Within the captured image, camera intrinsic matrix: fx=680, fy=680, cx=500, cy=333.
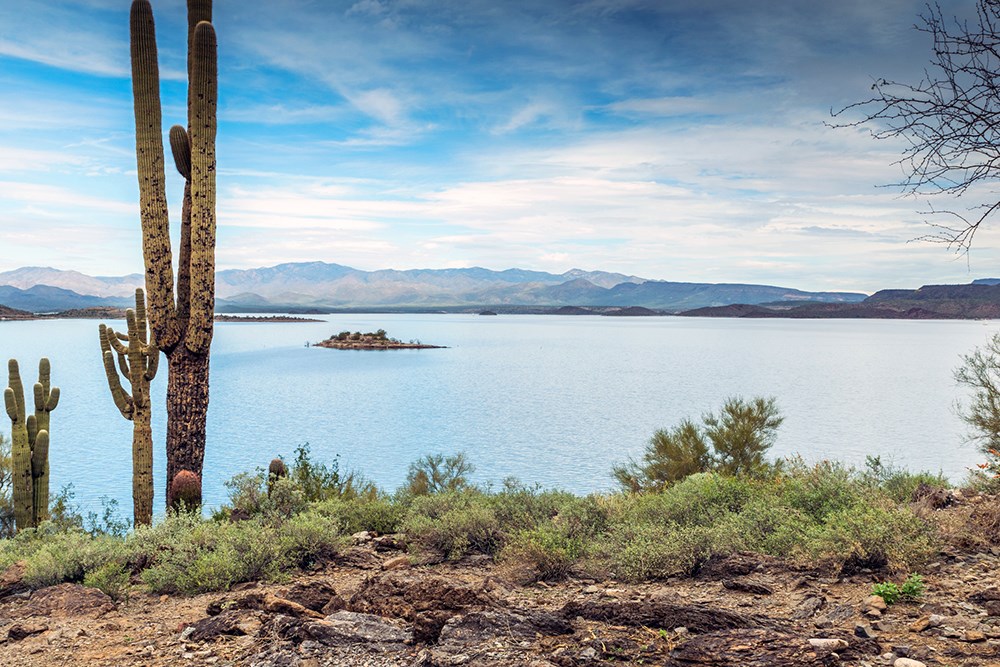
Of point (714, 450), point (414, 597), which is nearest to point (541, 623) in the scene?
point (414, 597)

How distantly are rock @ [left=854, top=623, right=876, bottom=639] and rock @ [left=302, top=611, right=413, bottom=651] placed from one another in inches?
Answer: 117

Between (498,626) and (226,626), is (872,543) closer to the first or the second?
(498,626)

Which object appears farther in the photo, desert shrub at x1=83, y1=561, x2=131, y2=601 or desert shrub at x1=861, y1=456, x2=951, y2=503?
desert shrub at x1=861, y1=456, x2=951, y2=503

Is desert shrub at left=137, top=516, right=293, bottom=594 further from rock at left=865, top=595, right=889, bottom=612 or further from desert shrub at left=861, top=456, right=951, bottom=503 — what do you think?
desert shrub at left=861, top=456, right=951, bottom=503

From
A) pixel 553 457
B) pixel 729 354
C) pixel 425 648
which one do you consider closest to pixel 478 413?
pixel 553 457

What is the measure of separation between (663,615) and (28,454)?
11.7m

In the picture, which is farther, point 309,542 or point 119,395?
point 119,395

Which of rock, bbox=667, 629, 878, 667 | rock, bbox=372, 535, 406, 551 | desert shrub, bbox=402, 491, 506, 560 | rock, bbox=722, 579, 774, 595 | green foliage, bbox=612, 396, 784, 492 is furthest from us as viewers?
green foliage, bbox=612, 396, 784, 492

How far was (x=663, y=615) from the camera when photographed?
4832 mm

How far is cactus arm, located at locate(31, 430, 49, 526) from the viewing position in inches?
475

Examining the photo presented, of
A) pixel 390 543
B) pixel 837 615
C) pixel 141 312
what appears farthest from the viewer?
pixel 141 312

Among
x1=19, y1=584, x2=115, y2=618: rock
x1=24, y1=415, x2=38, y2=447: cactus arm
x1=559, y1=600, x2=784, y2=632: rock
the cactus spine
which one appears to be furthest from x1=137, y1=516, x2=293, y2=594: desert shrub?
x1=24, y1=415, x2=38, y2=447: cactus arm

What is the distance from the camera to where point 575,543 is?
7.00 metres

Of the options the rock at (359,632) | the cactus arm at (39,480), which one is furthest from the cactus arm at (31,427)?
the rock at (359,632)
